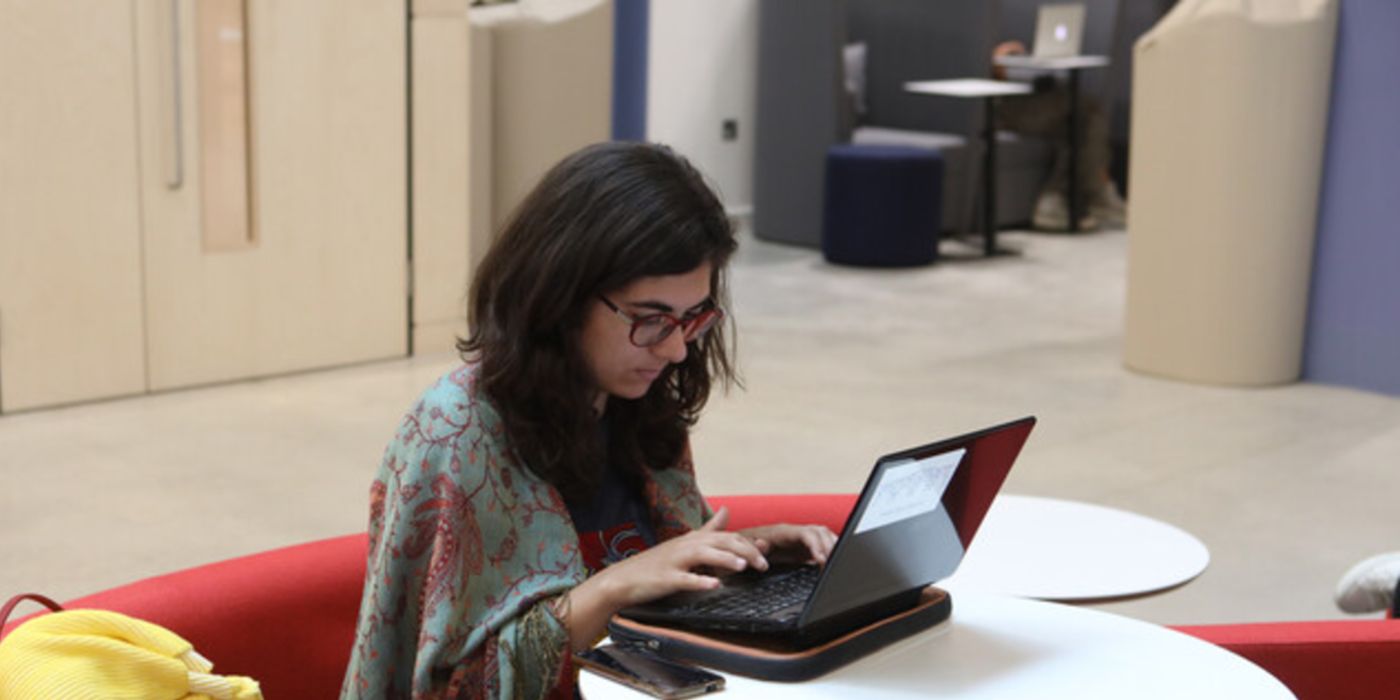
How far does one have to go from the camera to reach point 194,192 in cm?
615

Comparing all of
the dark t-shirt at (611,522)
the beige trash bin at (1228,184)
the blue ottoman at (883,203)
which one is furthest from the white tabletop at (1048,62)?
the dark t-shirt at (611,522)

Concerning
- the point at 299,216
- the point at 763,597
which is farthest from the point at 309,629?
the point at 299,216

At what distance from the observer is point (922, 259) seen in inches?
373

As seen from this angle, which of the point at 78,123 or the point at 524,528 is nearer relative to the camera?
the point at 524,528

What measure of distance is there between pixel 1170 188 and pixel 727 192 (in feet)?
14.0

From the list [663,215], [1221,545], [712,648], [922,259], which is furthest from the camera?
[922,259]

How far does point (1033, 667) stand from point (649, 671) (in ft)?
1.40

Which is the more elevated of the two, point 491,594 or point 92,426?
point 491,594

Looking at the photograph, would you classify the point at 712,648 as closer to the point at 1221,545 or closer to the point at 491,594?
the point at 491,594

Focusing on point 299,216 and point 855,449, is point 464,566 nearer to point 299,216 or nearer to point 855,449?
point 855,449

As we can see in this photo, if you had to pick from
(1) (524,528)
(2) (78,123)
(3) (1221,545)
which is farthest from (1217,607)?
(2) (78,123)

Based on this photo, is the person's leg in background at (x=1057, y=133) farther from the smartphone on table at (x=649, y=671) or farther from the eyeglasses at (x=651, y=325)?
the smartphone on table at (x=649, y=671)

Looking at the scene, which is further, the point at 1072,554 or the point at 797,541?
the point at 1072,554

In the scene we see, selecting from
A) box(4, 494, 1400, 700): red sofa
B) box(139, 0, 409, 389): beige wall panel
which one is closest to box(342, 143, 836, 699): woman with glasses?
box(4, 494, 1400, 700): red sofa
